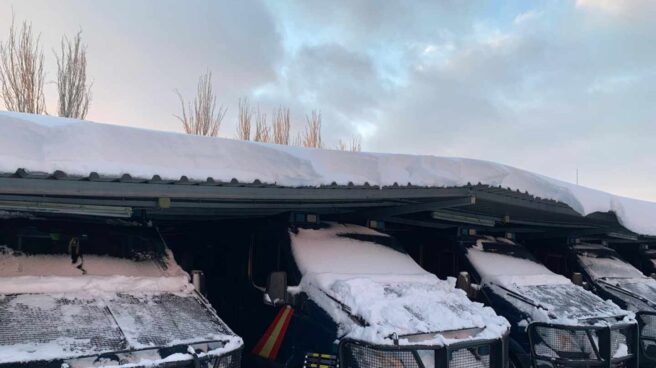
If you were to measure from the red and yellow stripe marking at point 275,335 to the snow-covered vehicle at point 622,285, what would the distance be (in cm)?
507

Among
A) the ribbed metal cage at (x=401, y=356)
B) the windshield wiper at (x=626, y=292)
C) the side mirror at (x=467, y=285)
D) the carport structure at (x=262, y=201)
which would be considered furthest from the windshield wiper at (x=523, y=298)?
the windshield wiper at (x=626, y=292)

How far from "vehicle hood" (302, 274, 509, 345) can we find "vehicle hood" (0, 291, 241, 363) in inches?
39.0

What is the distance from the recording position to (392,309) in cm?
500

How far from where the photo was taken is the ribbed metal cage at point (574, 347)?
6.03m

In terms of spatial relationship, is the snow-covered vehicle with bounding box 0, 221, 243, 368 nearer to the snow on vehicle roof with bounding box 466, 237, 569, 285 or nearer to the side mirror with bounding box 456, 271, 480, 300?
the side mirror with bounding box 456, 271, 480, 300

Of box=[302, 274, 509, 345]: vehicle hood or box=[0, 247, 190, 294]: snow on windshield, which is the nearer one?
box=[0, 247, 190, 294]: snow on windshield

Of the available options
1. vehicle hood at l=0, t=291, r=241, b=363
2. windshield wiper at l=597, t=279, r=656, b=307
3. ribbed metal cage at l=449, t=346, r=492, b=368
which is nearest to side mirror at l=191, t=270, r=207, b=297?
vehicle hood at l=0, t=291, r=241, b=363

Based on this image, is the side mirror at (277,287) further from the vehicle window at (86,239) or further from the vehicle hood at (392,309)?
the vehicle window at (86,239)

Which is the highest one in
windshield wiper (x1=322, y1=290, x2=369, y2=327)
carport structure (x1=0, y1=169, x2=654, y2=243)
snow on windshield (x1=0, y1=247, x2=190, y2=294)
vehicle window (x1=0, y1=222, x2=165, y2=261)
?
carport structure (x1=0, y1=169, x2=654, y2=243)

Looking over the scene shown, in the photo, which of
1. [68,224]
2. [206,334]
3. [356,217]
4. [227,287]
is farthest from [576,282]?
[68,224]

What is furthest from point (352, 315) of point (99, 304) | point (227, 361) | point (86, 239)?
point (86, 239)

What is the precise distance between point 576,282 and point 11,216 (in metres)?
7.05

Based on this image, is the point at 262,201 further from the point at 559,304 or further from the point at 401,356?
the point at 559,304

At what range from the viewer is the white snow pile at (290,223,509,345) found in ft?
15.9
